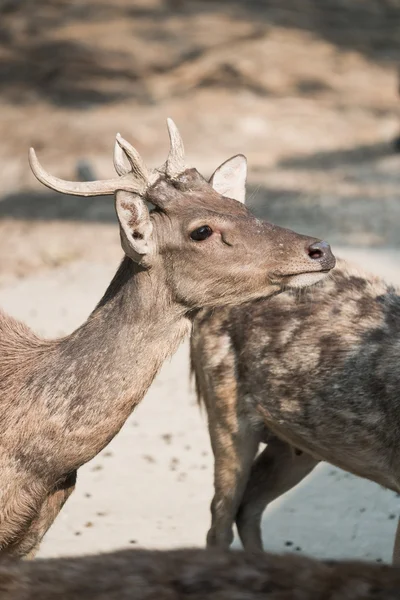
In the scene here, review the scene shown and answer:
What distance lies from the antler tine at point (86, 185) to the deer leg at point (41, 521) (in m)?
1.22

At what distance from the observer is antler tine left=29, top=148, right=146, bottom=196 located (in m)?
4.77

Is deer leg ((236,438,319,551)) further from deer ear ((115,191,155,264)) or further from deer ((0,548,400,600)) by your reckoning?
deer ((0,548,400,600))

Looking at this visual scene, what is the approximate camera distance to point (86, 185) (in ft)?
15.8

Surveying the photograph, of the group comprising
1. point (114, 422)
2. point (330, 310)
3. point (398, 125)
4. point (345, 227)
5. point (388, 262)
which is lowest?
point (114, 422)

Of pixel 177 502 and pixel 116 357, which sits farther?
pixel 177 502

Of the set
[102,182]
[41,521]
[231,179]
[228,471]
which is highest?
[231,179]

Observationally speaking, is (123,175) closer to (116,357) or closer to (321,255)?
(116,357)

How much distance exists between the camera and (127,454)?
793cm

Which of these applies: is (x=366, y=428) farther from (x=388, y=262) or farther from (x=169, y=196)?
(x=388, y=262)

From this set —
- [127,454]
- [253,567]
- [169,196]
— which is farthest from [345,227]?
[253,567]

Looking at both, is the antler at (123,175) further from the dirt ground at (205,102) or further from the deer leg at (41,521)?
the dirt ground at (205,102)

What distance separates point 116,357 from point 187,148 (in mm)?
13303

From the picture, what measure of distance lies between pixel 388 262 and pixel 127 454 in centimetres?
429

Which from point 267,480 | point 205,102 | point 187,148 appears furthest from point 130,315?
point 205,102
